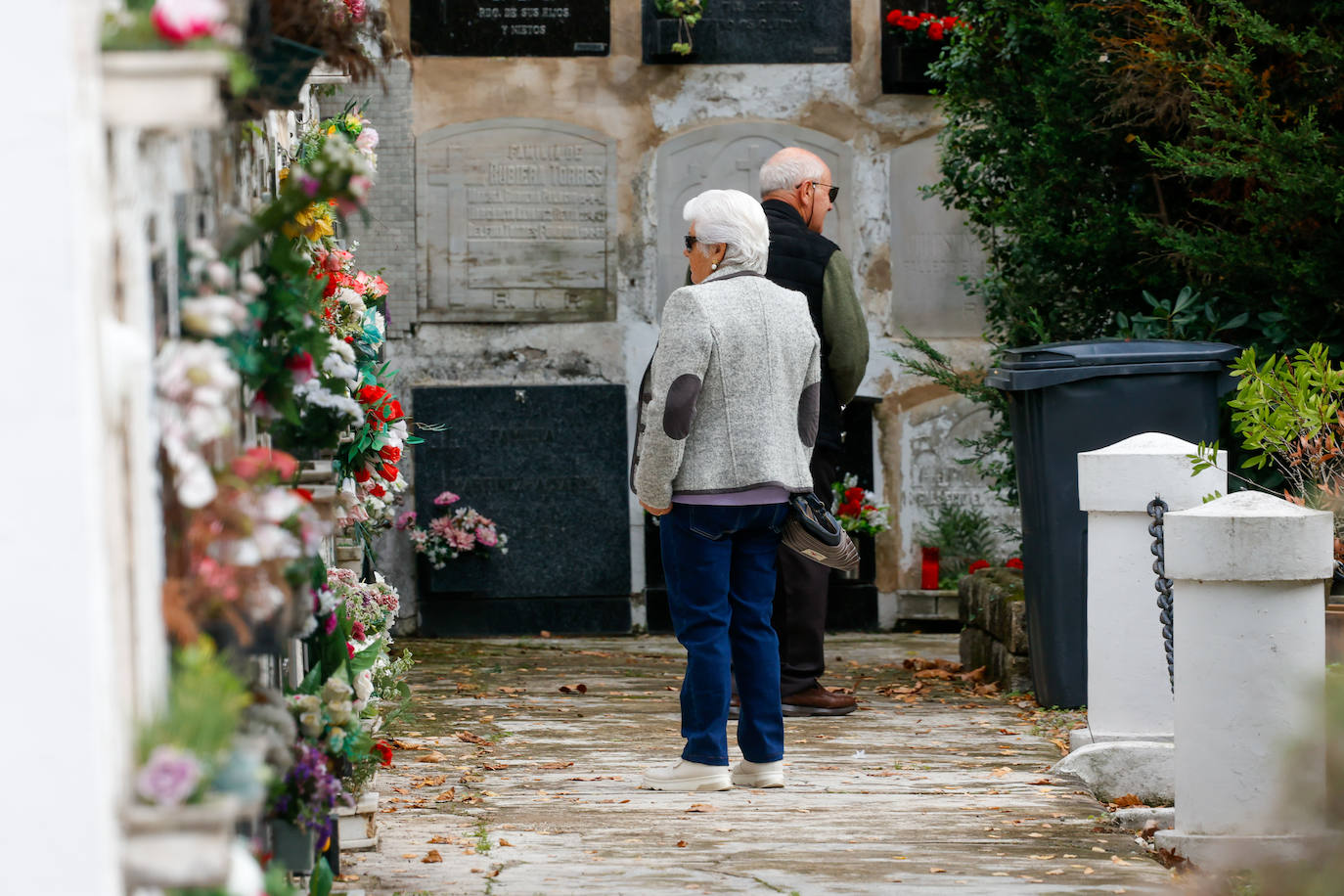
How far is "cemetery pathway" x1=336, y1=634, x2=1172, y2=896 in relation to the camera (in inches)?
156

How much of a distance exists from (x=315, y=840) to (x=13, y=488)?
1.49 m

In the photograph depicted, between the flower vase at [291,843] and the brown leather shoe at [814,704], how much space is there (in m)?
3.42

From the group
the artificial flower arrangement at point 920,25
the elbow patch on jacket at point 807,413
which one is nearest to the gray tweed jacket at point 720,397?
the elbow patch on jacket at point 807,413

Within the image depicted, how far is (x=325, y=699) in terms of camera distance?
3424 millimetres

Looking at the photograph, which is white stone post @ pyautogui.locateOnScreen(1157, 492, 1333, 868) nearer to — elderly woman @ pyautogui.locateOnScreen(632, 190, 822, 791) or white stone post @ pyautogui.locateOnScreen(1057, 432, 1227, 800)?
white stone post @ pyautogui.locateOnScreen(1057, 432, 1227, 800)

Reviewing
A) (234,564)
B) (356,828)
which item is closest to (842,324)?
(356,828)

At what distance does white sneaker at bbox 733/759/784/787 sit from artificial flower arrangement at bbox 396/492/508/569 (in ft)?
15.0

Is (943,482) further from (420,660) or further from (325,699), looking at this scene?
(325,699)

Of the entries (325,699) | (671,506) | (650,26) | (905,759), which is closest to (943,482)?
(650,26)

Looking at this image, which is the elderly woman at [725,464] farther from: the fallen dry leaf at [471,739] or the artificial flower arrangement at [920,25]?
the artificial flower arrangement at [920,25]

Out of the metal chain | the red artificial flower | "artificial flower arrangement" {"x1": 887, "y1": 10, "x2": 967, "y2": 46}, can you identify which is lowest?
the metal chain

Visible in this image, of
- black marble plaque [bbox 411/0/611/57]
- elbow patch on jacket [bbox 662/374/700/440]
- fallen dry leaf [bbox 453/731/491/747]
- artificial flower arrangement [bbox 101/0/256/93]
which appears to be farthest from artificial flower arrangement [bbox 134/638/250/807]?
black marble plaque [bbox 411/0/611/57]

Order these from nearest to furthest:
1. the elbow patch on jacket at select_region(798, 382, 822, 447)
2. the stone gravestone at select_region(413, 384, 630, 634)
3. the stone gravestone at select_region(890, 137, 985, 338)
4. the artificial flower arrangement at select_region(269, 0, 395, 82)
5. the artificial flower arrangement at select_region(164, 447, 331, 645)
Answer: the artificial flower arrangement at select_region(164, 447, 331, 645) < the artificial flower arrangement at select_region(269, 0, 395, 82) < the elbow patch on jacket at select_region(798, 382, 822, 447) < the stone gravestone at select_region(413, 384, 630, 634) < the stone gravestone at select_region(890, 137, 985, 338)

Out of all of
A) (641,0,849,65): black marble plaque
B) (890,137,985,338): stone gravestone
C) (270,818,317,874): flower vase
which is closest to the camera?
(270,818,317,874): flower vase
